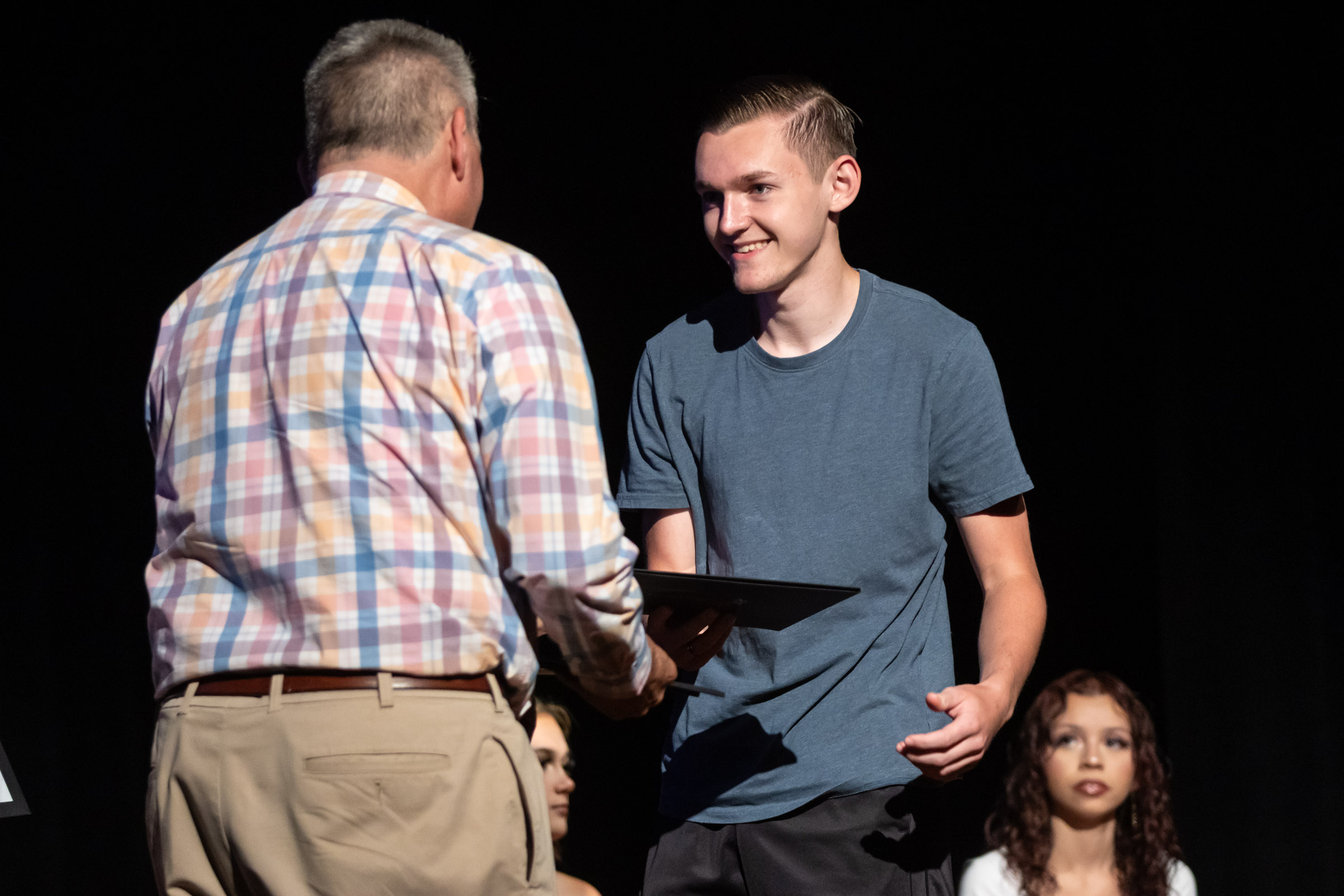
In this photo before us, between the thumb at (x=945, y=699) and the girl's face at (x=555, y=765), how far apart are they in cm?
187

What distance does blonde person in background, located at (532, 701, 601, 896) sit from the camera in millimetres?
3320

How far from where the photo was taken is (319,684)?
47.4 inches

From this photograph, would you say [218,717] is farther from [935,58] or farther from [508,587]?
[935,58]

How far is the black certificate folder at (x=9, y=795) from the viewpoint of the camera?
64.3 inches

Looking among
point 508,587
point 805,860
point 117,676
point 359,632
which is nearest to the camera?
point 359,632

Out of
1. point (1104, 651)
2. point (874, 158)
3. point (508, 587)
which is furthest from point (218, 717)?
point (1104, 651)

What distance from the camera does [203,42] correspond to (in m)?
3.23

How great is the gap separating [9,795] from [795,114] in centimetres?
144

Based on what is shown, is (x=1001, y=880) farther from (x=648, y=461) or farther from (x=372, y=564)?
(x=372, y=564)

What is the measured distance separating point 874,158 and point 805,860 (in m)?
2.33

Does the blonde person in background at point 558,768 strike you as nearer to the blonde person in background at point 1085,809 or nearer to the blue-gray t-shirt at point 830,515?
the blonde person in background at point 1085,809

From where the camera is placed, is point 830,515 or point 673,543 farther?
point 673,543

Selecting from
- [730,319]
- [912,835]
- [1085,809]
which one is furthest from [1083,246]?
[912,835]

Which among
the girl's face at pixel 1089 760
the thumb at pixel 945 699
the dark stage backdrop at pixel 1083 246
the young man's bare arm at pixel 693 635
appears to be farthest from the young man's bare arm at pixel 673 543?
the girl's face at pixel 1089 760
